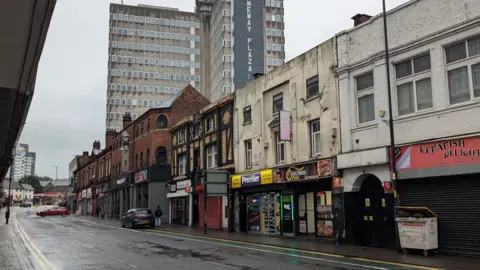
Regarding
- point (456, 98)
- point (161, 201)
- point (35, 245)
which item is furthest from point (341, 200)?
point (161, 201)

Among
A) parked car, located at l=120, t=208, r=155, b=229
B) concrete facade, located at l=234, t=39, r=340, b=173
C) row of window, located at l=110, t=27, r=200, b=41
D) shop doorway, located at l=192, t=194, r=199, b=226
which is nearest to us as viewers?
concrete facade, located at l=234, t=39, r=340, b=173

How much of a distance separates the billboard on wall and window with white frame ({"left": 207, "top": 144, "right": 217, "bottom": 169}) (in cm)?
7477

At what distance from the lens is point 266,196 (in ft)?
83.0

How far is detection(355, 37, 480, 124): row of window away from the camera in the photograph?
14.6 metres

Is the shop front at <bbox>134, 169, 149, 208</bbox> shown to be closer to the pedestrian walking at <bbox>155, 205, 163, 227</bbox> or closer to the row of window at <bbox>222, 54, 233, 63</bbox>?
the pedestrian walking at <bbox>155, 205, 163, 227</bbox>

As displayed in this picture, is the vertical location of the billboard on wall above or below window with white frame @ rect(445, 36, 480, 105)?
above

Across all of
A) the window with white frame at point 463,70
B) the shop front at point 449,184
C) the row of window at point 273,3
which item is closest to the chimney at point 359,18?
the window with white frame at point 463,70

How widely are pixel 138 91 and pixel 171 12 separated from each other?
23.7m

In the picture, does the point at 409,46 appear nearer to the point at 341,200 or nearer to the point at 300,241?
the point at 341,200

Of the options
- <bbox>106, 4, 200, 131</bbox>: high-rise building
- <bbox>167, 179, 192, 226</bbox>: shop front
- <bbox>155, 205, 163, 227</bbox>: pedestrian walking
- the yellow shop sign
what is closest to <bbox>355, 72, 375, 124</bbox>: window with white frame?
the yellow shop sign

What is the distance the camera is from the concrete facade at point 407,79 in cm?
1473

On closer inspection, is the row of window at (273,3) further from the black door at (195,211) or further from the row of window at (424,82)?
the row of window at (424,82)

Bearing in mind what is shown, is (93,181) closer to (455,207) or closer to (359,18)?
(359,18)

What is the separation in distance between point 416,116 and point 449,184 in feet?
8.97
